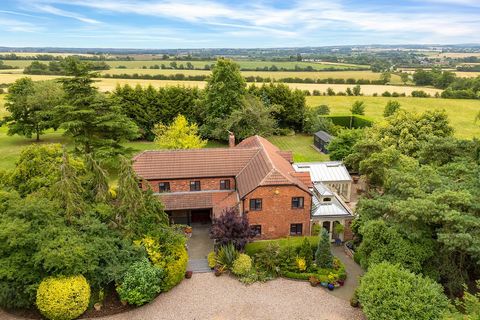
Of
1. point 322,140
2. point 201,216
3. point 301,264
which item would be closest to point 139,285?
point 301,264

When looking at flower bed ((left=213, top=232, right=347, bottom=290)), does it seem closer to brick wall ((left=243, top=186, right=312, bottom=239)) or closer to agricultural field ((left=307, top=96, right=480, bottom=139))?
brick wall ((left=243, top=186, right=312, bottom=239))

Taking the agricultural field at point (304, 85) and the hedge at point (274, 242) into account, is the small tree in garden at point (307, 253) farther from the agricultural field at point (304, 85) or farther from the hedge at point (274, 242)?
the agricultural field at point (304, 85)

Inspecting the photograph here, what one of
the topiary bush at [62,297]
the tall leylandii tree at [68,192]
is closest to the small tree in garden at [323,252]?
the topiary bush at [62,297]

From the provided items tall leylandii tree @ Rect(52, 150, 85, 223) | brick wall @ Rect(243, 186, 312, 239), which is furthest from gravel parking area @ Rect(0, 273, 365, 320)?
tall leylandii tree @ Rect(52, 150, 85, 223)

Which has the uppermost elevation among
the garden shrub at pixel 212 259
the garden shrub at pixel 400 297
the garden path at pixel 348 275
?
the garden shrub at pixel 400 297

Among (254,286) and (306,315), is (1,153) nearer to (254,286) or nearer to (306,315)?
(254,286)

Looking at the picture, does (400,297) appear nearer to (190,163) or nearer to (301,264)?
(301,264)
